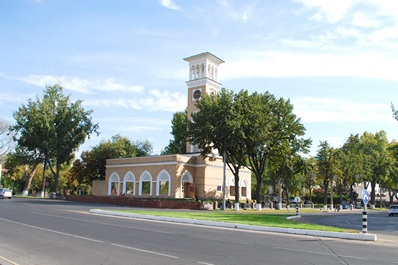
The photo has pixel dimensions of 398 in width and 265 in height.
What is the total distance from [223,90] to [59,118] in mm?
31783

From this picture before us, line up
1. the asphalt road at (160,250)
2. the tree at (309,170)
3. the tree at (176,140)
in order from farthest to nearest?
1. the tree at (176,140)
2. the tree at (309,170)
3. the asphalt road at (160,250)

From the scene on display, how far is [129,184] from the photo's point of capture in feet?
194

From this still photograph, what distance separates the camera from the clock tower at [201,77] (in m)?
60.1

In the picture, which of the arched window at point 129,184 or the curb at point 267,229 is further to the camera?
the arched window at point 129,184

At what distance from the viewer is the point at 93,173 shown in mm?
69938

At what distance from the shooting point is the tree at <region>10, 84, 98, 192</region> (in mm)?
61188

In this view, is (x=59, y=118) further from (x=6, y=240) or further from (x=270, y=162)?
(x=6, y=240)

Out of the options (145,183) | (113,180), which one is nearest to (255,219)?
(145,183)

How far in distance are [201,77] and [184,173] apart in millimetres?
15983

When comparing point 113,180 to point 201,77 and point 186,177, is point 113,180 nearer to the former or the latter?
point 186,177

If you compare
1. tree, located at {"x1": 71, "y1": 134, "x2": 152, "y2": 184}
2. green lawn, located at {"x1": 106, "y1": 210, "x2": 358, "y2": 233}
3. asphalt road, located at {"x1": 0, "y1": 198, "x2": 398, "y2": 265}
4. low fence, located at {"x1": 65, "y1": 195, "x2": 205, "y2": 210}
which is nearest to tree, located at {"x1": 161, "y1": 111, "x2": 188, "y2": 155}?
tree, located at {"x1": 71, "y1": 134, "x2": 152, "y2": 184}

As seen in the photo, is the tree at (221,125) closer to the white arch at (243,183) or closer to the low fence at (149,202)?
the low fence at (149,202)

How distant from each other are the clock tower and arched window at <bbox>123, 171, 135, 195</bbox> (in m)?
10.2

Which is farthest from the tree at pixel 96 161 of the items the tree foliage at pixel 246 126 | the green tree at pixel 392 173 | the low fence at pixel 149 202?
the green tree at pixel 392 173
